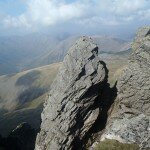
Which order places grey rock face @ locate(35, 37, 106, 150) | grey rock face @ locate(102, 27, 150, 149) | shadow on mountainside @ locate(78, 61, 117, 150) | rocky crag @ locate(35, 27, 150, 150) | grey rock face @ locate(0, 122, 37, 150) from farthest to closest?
grey rock face @ locate(0, 122, 37, 150) < shadow on mountainside @ locate(78, 61, 117, 150) < grey rock face @ locate(35, 37, 106, 150) < rocky crag @ locate(35, 27, 150, 150) < grey rock face @ locate(102, 27, 150, 149)

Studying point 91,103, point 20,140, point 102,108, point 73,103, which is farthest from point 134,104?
point 20,140

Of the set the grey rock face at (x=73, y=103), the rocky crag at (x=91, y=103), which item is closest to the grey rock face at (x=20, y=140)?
the grey rock face at (x=73, y=103)

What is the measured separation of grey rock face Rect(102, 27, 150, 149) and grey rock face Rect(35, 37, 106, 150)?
10.3 feet

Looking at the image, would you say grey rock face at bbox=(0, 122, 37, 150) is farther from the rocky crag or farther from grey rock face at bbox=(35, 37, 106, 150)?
the rocky crag

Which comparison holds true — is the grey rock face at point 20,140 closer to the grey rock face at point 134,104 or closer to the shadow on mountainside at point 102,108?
the shadow on mountainside at point 102,108

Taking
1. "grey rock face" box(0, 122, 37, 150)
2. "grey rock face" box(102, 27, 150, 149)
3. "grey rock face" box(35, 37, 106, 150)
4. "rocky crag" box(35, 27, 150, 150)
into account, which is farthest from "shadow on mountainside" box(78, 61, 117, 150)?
"grey rock face" box(0, 122, 37, 150)

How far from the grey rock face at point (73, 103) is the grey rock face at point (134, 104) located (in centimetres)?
315

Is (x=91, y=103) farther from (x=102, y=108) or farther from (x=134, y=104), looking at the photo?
(x=134, y=104)

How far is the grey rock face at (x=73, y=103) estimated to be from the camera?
44.0 m

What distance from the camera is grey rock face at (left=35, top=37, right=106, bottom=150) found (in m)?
44.0

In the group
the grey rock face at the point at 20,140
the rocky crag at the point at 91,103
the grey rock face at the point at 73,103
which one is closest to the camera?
the rocky crag at the point at 91,103

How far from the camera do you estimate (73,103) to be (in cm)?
4466

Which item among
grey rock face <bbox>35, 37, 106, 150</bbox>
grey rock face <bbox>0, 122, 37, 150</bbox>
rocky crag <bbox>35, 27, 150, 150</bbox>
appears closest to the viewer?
rocky crag <bbox>35, 27, 150, 150</bbox>

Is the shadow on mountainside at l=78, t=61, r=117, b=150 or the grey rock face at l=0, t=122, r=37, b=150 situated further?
the grey rock face at l=0, t=122, r=37, b=150
